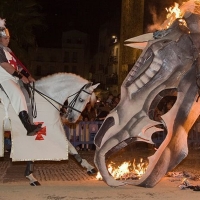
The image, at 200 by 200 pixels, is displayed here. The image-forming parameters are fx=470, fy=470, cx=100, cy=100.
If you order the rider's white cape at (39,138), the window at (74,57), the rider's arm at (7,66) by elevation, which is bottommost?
the rider's white cape at (39,138)

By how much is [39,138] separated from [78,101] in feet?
3.64

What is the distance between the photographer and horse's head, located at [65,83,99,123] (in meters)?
8.95

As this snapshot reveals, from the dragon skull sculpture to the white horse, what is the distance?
124 cm

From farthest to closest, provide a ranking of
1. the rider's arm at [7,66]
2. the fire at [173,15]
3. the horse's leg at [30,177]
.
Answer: the horse's leg at [30,177] < the rider's arm at [7,66] < the fire at [173,15]

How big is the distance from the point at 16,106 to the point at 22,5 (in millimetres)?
15411

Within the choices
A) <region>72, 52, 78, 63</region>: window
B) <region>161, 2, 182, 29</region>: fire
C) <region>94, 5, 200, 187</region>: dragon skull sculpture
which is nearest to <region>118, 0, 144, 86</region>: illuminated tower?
<region>161, 2, 182, 29</region>: fire

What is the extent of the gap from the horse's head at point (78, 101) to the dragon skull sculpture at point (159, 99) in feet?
5.13

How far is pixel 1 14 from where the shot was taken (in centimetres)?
2184

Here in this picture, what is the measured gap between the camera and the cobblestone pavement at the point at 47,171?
32.3 feet

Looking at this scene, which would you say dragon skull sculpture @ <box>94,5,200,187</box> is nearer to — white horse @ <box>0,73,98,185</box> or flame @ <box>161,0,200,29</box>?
flame @ <box>161,0,200,29</box>

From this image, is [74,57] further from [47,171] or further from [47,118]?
[47,118]

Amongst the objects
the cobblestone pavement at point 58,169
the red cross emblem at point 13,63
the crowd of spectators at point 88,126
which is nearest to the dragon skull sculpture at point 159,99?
→ the red cross emblem at point 13,63

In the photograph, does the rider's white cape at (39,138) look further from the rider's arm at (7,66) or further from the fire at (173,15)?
the fire at (173,15)

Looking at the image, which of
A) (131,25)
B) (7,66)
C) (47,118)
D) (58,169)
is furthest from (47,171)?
(131,25)
